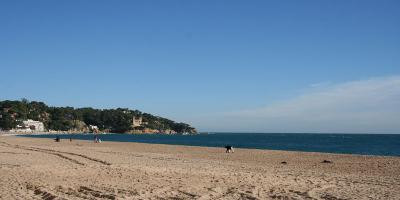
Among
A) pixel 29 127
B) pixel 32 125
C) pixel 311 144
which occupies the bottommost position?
pixel 311 144

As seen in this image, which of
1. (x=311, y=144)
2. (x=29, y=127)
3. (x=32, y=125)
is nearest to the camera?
(x=311, y=144)

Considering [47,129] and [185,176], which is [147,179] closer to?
[185,176]

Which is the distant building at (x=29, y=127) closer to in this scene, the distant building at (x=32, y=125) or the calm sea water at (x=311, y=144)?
the distant building at (x=32, y=125)

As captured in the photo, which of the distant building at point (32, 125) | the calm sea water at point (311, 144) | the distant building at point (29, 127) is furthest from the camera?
the distant building at point (32, 125)

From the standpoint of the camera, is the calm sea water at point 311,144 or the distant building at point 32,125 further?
the distant building at point 32,125

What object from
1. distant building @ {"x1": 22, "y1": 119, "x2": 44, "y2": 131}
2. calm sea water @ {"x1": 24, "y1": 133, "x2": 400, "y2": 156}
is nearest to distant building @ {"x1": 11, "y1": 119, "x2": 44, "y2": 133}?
distant building @ {"x1": 22, "y1": 119, "x2": 44, "y2": 131}

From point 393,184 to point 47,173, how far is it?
11.8 m

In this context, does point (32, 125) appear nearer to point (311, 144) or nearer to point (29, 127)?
point (29, 127)

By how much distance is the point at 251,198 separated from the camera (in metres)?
11.8

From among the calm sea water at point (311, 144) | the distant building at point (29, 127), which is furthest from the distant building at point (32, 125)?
the calm sea water at point (311, 144)

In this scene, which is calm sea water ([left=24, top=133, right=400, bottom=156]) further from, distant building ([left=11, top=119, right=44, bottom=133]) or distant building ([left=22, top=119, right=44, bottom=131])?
distant building ([left=22, top=119, right=44, bottom=131])

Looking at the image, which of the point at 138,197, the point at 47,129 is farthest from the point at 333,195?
the point at 47,129

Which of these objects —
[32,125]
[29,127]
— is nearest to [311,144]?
[29,127]

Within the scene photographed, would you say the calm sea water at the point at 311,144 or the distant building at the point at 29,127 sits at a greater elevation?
the distant building at the point at 29,127
